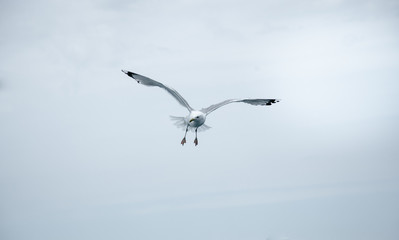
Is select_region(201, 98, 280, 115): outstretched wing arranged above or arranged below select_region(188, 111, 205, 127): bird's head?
above

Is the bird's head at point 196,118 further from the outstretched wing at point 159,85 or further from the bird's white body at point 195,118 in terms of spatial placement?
the outstretched wing at point 159,85

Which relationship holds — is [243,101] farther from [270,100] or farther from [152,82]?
[152,82]

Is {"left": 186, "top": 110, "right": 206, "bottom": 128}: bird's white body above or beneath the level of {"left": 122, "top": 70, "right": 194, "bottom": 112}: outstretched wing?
beneath

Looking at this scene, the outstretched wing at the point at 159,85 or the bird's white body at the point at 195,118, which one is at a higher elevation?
the outstretched wing at the point at 159,85

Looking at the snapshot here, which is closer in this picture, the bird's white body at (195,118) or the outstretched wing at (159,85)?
the bird's white body at (195,118)

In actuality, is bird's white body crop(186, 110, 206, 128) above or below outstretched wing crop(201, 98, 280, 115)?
below

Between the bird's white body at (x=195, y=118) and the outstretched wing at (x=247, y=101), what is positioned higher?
the outstretched wing at (x=247, y=101)

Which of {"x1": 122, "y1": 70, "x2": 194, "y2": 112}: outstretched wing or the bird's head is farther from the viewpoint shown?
{"x1": 122, "y1": 70, "x2": 194, "y2": 112}: outstretched wing

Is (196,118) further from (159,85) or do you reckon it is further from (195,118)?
(159,85)

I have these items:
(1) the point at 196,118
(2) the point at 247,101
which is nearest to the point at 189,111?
(1) the point at 196,118

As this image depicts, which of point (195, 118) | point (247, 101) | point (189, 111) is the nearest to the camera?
point (195, 118)

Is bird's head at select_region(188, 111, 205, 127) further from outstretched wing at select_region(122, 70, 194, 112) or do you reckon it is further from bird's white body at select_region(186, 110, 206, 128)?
outstretched wing at select_region(122, 70, 194, 112)

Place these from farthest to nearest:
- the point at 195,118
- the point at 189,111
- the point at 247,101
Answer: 1. the point at 247,101
2. the point at 189,111
3. the point at 195,118

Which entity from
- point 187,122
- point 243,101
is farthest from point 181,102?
point 243,101
